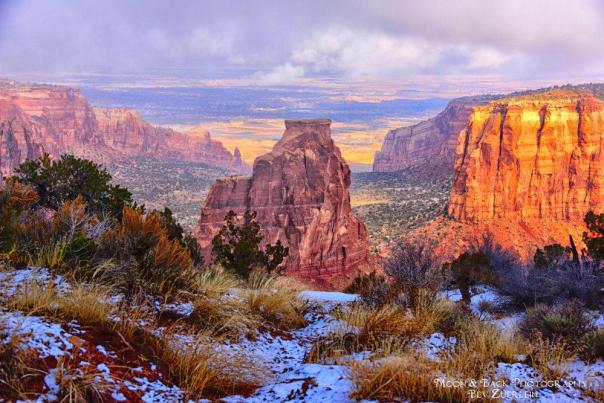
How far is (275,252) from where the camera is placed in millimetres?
22219

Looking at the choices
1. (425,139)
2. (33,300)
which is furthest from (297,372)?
(425,139)

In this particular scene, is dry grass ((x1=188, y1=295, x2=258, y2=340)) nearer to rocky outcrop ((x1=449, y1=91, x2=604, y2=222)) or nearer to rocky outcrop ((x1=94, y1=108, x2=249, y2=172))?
rocky outcrop ((x1=449, y1=91, x2=604, y2=222))

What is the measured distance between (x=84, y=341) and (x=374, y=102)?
150 meters

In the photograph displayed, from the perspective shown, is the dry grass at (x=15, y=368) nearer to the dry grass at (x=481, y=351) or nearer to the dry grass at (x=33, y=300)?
the dry grass at (x=33, y=300)

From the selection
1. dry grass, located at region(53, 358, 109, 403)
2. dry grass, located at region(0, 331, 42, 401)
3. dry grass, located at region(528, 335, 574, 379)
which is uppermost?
dry grass, located at region(0, 331, 42, 401)

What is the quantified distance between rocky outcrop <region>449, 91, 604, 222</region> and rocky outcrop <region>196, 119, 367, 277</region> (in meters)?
13.5

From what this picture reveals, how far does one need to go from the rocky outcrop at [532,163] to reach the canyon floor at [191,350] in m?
52.9

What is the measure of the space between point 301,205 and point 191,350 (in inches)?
1801

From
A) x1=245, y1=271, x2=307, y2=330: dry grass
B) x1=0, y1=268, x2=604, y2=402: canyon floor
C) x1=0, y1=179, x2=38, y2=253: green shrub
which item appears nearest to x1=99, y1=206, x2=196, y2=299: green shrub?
x1=0, y1=268, x2=604, y2=402: canyon floor

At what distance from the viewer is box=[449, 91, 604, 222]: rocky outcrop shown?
57938 millimetres

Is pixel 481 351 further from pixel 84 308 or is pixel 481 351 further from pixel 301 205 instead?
pixel 301 205

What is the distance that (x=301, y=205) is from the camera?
5028cm

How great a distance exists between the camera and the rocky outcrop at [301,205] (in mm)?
48438

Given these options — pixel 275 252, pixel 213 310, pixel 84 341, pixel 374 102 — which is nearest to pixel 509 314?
pixel 213 310
